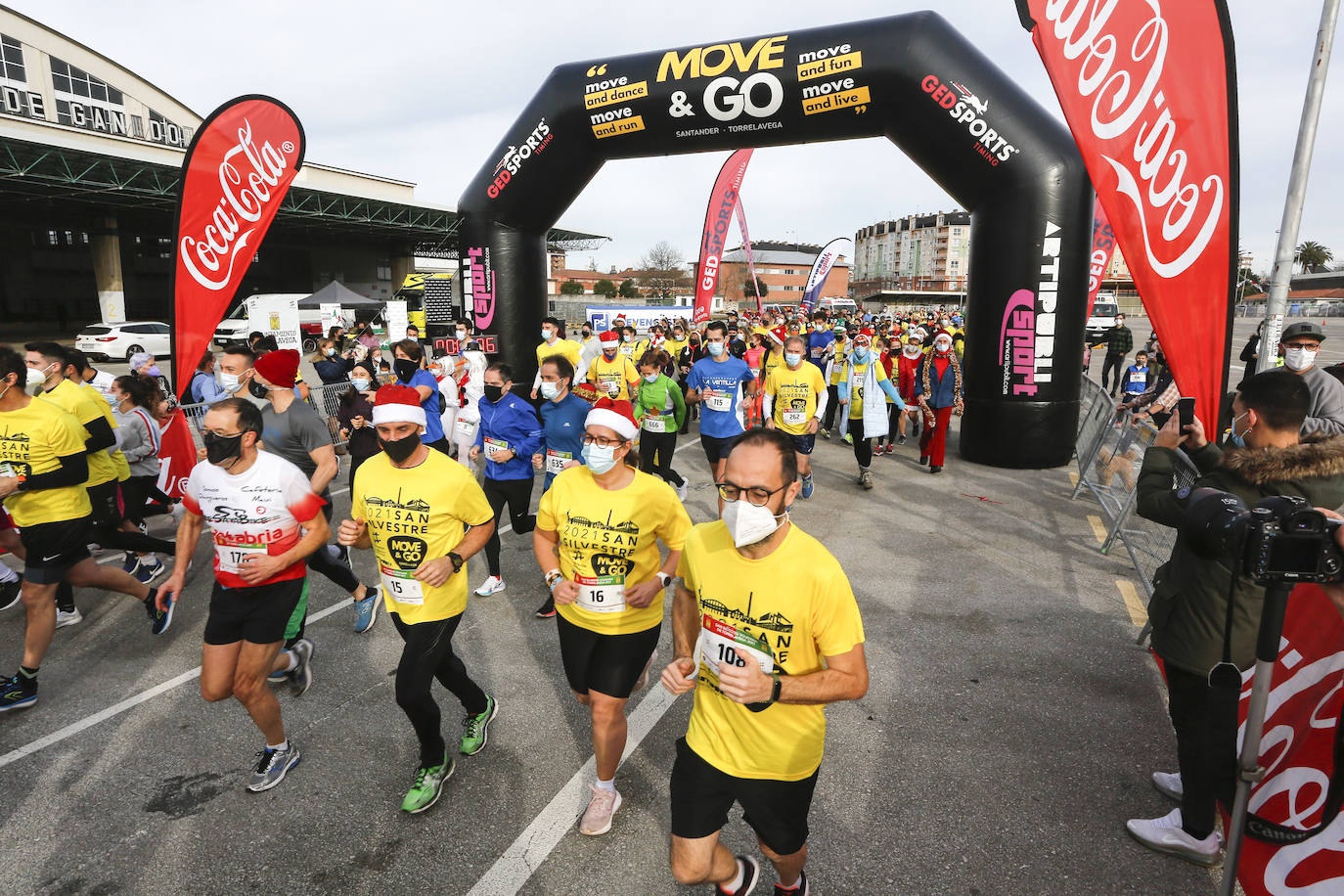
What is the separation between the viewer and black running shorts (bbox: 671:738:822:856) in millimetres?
2227

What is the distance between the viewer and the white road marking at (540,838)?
9.25 ft

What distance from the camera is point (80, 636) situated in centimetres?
504

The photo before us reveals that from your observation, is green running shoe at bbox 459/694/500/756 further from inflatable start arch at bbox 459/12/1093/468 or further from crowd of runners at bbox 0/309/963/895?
inflatable start arch at bbox 459/12/1093/468

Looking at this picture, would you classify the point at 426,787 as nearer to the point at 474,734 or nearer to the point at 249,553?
the point at 474,734

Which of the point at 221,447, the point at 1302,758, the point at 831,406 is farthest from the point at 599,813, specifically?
the point at 831,406

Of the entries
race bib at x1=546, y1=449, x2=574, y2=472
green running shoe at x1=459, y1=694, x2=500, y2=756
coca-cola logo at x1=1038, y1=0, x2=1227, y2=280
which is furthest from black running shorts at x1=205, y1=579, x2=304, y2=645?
coca-cola logo at x1=1038, y1=0, x2=1227, y2=280

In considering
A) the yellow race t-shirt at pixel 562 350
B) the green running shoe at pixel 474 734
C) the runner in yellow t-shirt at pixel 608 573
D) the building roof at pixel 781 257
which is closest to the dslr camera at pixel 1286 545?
the runner in yellow t-shirt at pixel 608 573

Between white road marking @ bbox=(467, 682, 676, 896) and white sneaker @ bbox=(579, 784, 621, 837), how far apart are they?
11cm

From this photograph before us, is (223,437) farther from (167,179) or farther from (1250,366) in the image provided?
(167,179)

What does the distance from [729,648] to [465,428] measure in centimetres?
638

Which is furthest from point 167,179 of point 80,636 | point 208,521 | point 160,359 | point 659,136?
point 208,521

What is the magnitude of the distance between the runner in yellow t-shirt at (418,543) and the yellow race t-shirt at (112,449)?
3.17 m

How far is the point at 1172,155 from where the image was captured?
3.84 m

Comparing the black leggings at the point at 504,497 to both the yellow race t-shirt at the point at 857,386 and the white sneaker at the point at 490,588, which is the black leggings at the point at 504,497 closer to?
the white sneaker at the point at 490,588
